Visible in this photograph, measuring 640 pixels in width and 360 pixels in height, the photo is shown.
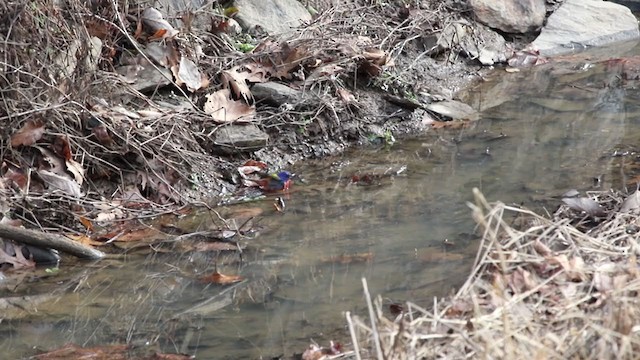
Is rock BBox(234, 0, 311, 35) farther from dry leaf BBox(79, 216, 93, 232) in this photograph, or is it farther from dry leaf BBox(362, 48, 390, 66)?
dry leaf BBox(79, 216, 93, 232)

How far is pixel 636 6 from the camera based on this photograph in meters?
10.4

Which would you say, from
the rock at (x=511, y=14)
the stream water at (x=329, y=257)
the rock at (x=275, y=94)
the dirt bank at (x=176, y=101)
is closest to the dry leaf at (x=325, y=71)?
the dirt bank at (x=176, y=101)

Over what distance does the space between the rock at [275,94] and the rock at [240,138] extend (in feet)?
1.09

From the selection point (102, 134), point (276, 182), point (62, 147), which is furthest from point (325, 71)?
point (62, 147)

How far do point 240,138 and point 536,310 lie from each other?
3.11 meters

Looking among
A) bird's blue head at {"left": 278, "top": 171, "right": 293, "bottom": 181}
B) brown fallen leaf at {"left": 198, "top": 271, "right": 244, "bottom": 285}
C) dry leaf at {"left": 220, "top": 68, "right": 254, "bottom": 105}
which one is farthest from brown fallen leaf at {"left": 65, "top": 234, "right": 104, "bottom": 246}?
dry leaf at {"left": 220, "top": 68, "right": 254, "bottom": 105}

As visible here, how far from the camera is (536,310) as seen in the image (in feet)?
8.01

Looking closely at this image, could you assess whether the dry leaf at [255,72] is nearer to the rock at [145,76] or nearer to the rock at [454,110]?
the rock at [145,76]

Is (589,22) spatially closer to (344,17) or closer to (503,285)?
(344,17)

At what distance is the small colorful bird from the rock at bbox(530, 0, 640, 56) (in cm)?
409

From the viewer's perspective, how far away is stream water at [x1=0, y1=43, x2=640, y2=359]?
324cm

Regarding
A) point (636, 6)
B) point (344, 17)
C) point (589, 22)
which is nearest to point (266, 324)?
point (344, 17)

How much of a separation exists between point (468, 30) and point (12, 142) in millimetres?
4633

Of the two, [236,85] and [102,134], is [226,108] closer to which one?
[236,85]
